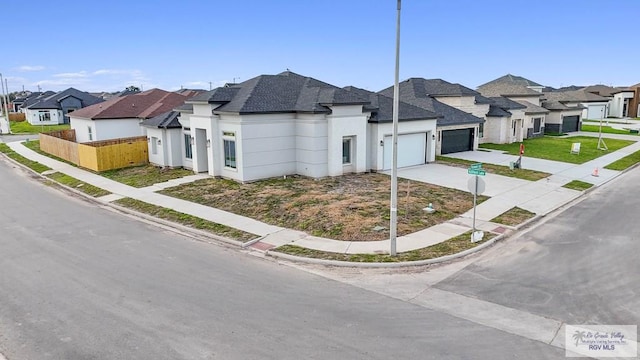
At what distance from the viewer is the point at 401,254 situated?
1368 cm

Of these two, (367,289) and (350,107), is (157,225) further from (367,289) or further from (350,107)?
(350,107)

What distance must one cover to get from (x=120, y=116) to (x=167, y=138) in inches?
599

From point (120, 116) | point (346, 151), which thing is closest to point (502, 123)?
point (346, 151)

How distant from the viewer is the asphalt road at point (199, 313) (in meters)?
8.24

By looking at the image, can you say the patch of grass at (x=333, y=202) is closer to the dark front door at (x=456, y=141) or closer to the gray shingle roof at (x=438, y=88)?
the dark front door at (x=456, y=141)

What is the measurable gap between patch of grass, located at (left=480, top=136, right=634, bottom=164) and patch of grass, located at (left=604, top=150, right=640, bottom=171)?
1720mm

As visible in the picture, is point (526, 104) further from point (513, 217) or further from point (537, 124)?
point (513, 217)

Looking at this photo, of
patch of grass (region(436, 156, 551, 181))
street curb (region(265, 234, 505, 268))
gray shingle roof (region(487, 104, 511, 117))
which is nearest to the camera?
street curb (region(265, 234, 505, 268))

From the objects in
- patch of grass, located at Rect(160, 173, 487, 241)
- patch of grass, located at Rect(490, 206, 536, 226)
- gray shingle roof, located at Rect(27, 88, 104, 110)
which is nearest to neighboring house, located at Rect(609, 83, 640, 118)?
patch of grass, located at Rect(160, 173, 487, 241)

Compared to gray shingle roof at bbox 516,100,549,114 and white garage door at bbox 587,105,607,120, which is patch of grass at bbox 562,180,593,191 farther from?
white garage door at bbox 587,105,607,120

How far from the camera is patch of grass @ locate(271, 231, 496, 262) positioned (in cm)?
1334

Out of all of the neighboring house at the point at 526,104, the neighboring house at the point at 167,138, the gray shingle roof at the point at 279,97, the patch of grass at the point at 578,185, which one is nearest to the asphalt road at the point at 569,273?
the patch of grass at the point at 578,185

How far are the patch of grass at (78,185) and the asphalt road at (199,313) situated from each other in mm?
8896

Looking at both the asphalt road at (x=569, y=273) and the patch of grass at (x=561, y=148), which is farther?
the patch of grass at (x=561, y=148)
